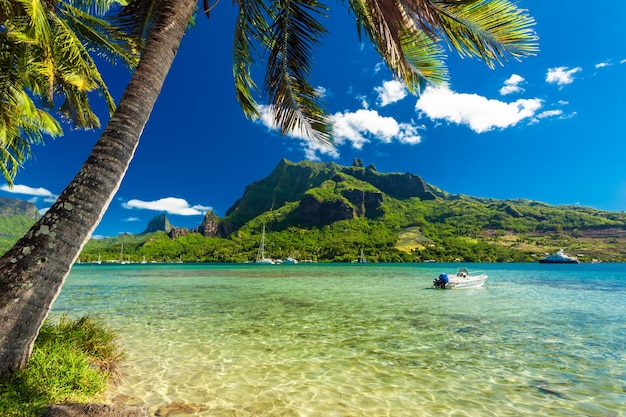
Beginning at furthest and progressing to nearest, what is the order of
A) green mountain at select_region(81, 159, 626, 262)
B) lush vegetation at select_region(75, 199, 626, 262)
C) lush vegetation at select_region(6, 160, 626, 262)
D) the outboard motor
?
green mountain at select_region(81, 159, 626, 262) → lush vegetation at select_region(6, 160, 626, 262) → lush vegetation at select_region(75, 199, 626, 262) → the outboard motor

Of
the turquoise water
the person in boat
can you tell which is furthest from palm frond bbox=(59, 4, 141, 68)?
the person in boat

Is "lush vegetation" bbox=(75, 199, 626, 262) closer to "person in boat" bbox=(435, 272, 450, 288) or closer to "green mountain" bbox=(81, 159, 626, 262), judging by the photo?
"green mountain" bbox=(81, 159, 626, 262)

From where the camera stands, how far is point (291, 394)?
16.9ft

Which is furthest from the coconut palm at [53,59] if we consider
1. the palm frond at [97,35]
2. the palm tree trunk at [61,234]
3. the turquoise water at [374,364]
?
the turquoise water at [374,364]

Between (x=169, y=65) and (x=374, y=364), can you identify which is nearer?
(x=169, y=65)

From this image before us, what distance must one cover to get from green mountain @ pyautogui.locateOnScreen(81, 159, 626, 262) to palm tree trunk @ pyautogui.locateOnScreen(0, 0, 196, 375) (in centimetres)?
12491

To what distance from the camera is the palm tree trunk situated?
288 cm

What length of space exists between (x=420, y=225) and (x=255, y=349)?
160m

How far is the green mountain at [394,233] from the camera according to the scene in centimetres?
12744

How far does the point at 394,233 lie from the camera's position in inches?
6038

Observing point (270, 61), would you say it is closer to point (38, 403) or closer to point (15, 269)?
point (15, 269)

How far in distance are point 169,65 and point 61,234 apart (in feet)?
8.32

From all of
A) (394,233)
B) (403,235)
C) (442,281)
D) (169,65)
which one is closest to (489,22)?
(169,65)

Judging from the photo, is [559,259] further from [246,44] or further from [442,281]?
[246,44]
